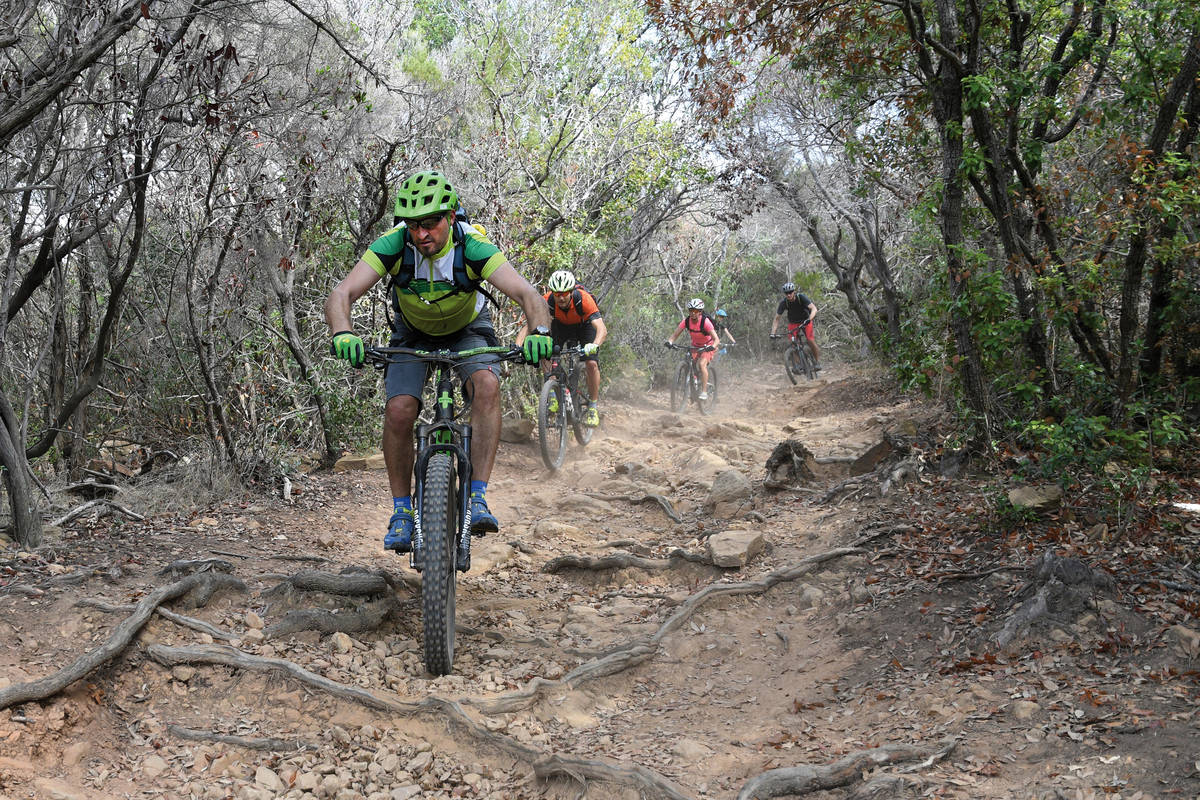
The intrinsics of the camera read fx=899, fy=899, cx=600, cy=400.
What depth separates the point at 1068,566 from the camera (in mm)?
4078

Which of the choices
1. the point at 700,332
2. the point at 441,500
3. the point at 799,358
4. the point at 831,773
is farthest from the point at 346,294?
the point at 799,358

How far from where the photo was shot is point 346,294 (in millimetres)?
4410

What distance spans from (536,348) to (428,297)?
0.80m

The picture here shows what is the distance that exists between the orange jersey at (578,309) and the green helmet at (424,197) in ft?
16.1

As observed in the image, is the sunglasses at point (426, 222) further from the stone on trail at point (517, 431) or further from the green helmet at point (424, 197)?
the stone on trail at point (517, 431)

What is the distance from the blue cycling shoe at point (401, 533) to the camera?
4.36m

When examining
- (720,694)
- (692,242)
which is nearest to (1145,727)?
(720,694)

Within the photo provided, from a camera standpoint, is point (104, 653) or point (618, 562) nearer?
point (104, 653)

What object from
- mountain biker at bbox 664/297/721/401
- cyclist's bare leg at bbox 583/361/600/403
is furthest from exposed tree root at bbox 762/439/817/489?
mountain biker at bbox 664/297/721/401

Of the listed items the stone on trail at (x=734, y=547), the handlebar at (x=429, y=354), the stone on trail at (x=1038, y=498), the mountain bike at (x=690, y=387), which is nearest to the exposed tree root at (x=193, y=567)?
the handlebar at (x=429, y=354)

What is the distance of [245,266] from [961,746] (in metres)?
6.99

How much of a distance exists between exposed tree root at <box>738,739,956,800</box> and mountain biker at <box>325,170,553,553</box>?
1.80 m

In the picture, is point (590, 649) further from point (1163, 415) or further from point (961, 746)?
point (1163, 415)

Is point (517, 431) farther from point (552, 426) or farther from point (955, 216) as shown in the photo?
point (955, 216)
